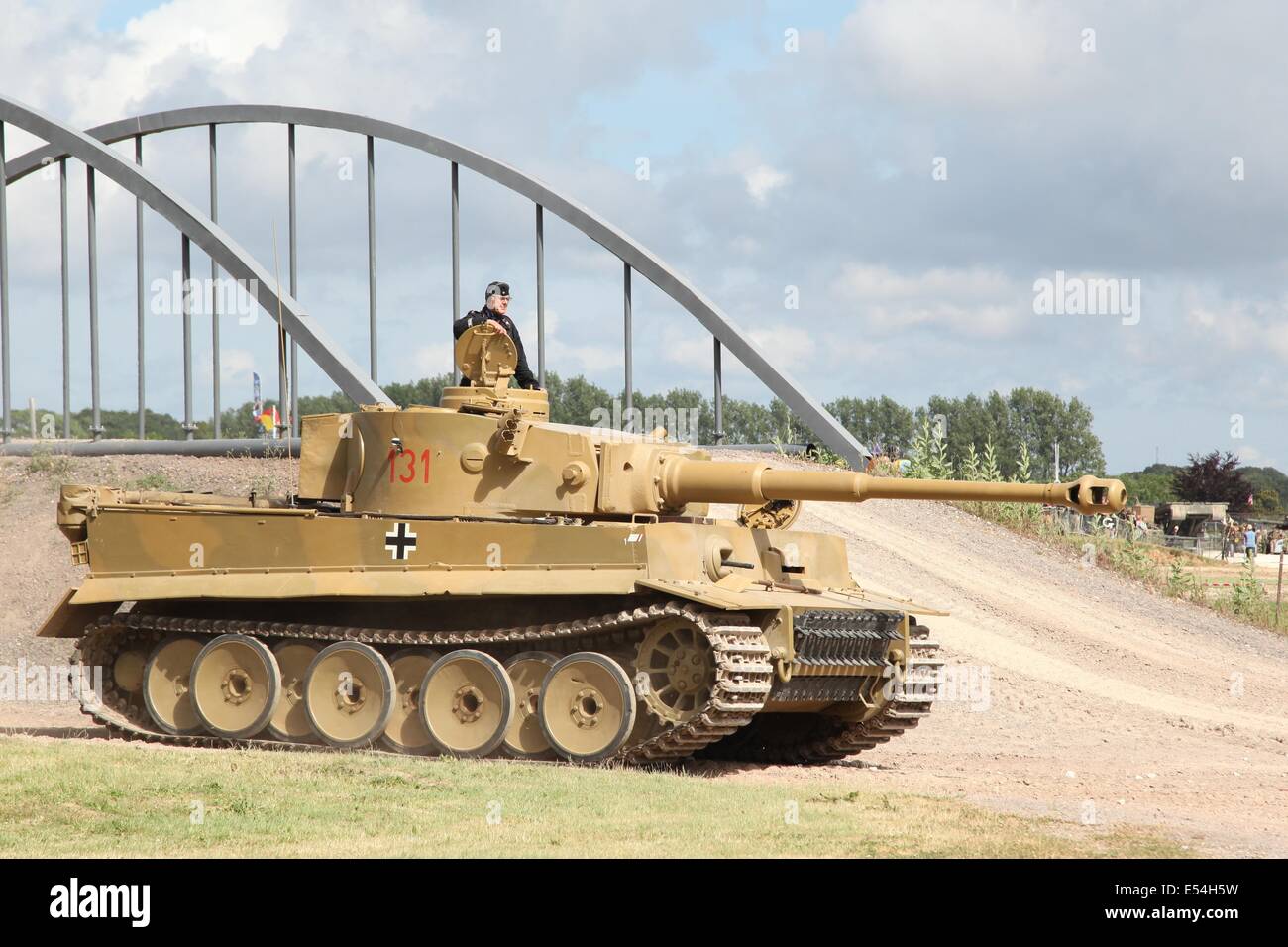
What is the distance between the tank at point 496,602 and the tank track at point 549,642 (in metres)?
0.02

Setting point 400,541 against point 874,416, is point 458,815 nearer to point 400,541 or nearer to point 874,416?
point 400,541

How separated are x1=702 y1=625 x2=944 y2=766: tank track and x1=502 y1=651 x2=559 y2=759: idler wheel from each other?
233 centimetres

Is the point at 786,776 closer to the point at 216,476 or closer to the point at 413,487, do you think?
the point at 413,487

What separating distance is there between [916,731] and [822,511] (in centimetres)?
1211

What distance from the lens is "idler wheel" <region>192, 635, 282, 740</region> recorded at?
16344mm

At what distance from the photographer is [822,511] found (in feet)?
104

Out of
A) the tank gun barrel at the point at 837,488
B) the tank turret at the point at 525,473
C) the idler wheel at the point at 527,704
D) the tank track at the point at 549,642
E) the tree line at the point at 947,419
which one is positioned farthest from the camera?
the tree line at the point at 947,419

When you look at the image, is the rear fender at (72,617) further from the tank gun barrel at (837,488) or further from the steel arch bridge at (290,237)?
the steel arch bridge at (290,237)

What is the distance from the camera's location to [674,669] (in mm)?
14500

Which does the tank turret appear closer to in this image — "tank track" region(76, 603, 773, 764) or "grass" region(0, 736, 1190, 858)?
"tank track" region(76, 603, 773, 764)

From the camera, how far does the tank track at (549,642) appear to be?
1390 centimetres

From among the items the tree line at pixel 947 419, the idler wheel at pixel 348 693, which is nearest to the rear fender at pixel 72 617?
the idler wheel at pixel 348 693

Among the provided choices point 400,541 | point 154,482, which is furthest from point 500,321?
point 154,482
